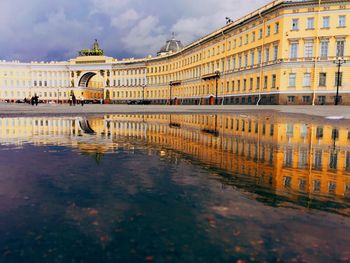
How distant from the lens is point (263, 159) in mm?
5539

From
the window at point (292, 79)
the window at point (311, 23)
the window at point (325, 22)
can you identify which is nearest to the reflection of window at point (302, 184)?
the window at point (292, 79)

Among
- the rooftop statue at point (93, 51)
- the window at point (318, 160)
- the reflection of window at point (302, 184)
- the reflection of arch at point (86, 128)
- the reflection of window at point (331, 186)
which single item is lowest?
the reflection of window at point (331, 186)

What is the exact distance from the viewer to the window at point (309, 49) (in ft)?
134

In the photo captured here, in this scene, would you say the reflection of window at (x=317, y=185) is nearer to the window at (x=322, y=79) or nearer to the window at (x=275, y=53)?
the window at (x=322, y=79)

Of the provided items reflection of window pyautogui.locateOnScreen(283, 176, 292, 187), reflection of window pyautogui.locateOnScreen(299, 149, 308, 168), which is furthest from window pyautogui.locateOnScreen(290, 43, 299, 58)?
reflection of window pyautogui.locateOnScreen(283, 176, 292, 187)

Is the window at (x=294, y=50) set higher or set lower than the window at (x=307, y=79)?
higher

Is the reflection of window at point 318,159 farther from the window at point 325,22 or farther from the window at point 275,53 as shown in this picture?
the window at point 325,22

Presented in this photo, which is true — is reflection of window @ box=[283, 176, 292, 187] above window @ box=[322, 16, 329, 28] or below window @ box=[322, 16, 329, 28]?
below

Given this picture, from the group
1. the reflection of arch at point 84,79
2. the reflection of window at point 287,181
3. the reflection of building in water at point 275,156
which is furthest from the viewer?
the reflection of arch at point 84,79

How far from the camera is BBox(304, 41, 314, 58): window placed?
40.9m

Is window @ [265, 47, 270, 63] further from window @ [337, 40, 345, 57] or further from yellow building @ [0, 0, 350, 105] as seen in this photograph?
window @ [337, 40, 345, 57]

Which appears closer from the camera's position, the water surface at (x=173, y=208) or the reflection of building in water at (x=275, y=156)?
the water surface at (x=173, y=208)

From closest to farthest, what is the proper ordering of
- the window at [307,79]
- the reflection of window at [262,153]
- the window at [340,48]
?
the reflection of window at [262,153] < the window at [340,48] < the window at [307,79]

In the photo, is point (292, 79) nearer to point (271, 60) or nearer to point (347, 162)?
point (271, 60)
